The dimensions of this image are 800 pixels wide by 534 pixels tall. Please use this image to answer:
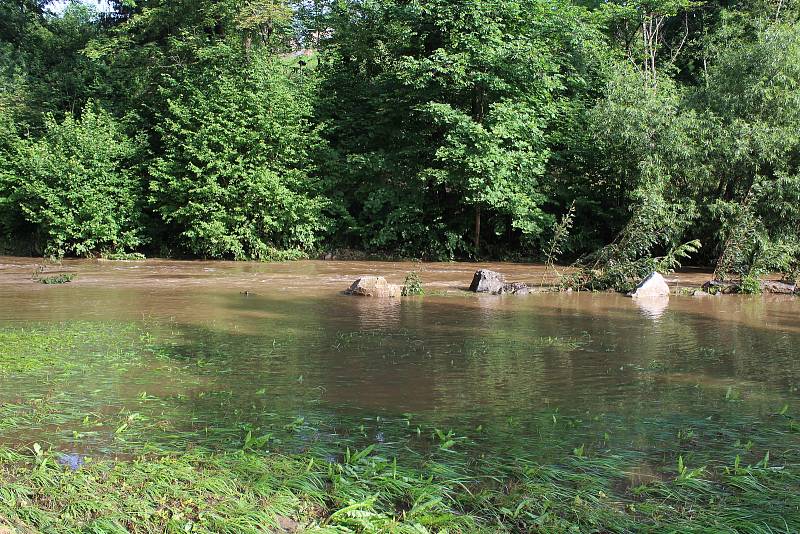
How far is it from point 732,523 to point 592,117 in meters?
20.8

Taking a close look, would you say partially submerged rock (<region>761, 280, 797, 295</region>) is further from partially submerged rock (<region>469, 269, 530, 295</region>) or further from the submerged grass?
the submerged grass

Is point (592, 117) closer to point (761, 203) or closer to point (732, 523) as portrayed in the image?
point (761, 203)

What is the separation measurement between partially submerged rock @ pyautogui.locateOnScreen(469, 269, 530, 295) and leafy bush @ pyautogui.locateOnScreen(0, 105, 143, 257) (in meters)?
13.7

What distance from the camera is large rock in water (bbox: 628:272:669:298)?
619 inches

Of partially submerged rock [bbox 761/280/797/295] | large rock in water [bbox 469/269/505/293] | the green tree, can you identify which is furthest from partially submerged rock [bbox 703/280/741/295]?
the green tree

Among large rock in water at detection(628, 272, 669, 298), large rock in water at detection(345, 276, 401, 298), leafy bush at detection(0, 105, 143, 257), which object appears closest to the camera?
large rock in water at detection(345, 276, 401, 298)

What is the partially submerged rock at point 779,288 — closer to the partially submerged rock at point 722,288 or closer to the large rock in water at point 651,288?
the partially submerged rock at point 722,288

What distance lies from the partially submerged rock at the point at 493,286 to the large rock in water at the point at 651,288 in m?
2.31

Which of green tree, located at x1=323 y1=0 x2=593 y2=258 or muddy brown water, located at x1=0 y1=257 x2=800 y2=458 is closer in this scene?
muddy brown water, located at x1=0 y1=257 x2=800 y2=458

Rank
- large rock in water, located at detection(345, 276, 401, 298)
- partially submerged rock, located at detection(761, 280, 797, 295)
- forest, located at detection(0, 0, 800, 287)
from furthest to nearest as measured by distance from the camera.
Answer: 1. forest, located at detection(0, 0, 800, 287)
2. partially submerged rock, located at detection(761, 280, 797, 295)
3. large rock in water, located at detection(345, 276, 401, 298)

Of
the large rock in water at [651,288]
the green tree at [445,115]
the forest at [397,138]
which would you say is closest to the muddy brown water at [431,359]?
the large rock in water at [651,288]

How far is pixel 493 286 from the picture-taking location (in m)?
16.3

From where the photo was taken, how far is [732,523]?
14.0ft

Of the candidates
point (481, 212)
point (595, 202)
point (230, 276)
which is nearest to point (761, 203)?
point (595, 202)
